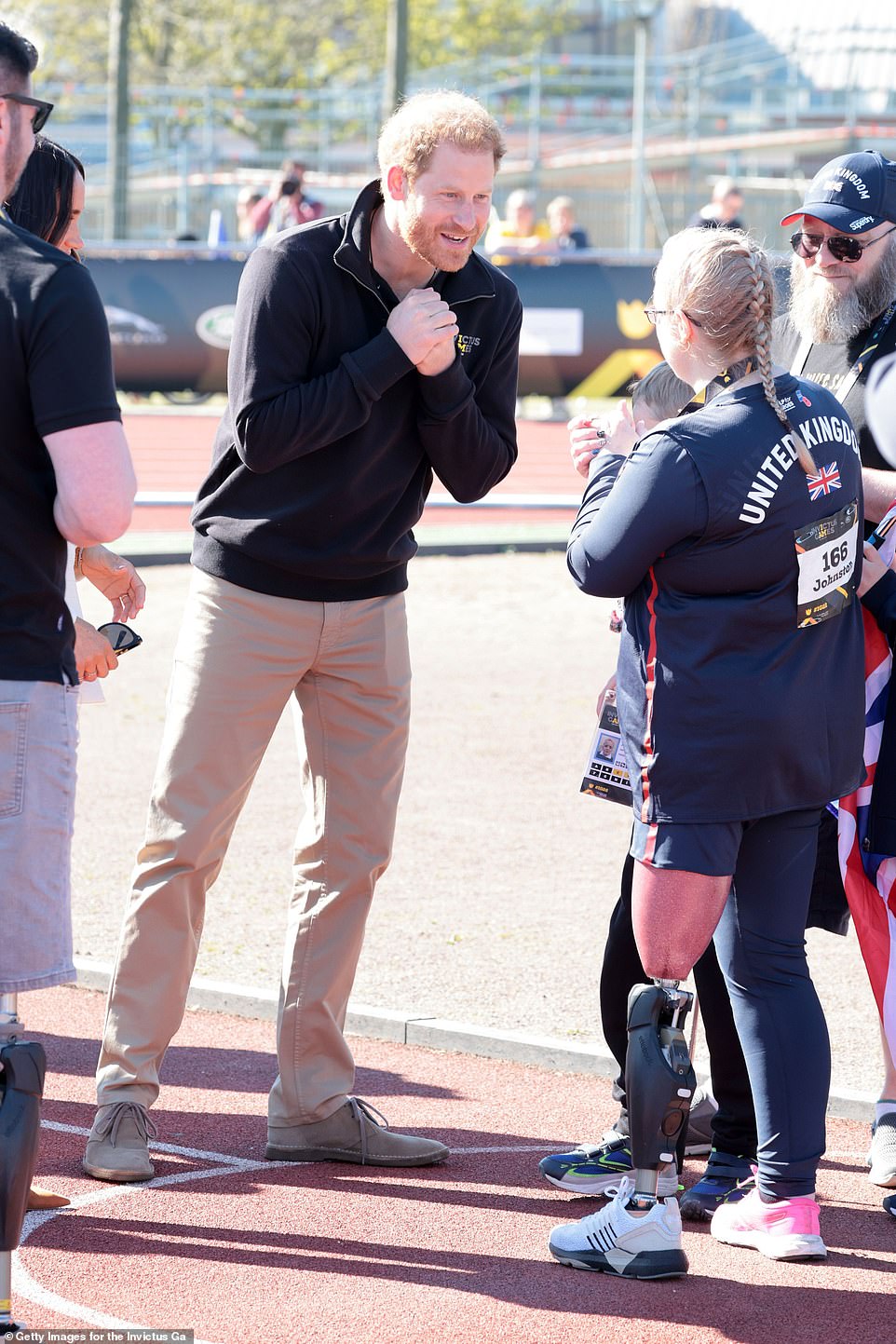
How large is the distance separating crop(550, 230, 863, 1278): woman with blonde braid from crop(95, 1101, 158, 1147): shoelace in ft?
3.59

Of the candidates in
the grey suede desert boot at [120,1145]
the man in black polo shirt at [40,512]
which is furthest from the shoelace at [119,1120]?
the man in black polo shirt at [40,512]

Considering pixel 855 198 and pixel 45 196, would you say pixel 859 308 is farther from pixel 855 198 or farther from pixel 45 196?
pixel 45 196

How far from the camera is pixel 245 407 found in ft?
13.4

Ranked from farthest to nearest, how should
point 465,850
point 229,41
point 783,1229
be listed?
1. point 229,41
2. point 465,850
3. point 783,1229

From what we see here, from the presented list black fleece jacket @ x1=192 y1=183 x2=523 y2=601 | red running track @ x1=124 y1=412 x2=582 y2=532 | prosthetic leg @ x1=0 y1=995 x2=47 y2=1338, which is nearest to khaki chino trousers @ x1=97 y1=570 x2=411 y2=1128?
black fleece jacket @ x1=192 y1=183 x2=523 y2=601

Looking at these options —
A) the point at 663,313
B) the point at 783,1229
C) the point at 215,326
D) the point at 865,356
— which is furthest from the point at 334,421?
the point at 215,326

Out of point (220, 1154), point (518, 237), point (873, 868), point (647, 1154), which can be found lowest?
point (220, 1154)

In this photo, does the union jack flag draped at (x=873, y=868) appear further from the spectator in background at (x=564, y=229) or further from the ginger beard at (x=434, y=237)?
the spectator in background at (x=564, y=229)

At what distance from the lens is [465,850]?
708 centimetres

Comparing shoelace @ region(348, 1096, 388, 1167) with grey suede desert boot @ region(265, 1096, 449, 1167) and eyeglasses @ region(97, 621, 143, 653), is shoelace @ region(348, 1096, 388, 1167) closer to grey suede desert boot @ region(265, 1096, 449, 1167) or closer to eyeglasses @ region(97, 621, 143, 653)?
grey suede desert boot @ region(265, 1096, 449, 1167)

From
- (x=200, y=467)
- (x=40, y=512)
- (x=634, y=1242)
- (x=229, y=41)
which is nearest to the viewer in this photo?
(x=40, y=512)

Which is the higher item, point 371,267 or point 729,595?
point 371,267

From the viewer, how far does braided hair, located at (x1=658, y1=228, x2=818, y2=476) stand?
3.63 meters

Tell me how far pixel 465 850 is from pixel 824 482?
3.66 meters
